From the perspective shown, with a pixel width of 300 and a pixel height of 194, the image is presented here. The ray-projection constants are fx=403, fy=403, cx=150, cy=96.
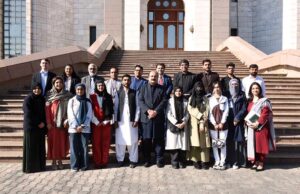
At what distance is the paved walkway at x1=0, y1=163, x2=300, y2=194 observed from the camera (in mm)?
5875

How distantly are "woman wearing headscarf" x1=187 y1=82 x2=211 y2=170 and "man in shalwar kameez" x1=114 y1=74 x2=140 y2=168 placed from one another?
101cm

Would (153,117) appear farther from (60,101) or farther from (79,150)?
(60,101)

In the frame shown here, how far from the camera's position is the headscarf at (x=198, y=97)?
739 cm

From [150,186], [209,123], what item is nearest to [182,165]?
[209,123]

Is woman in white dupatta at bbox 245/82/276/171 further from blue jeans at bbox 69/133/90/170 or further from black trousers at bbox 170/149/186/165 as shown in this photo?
blue jeans at bbox 69/133/90/170

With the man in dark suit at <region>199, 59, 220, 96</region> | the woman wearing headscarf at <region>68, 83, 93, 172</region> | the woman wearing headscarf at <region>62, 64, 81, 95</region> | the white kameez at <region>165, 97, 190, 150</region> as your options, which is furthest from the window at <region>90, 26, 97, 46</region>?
the white kameez at <region>165, 97, 190, 150</region>

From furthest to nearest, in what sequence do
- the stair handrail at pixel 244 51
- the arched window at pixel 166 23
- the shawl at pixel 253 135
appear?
the arched window at pixel 166 23
the stair handrail at pixel 244 51
the shawl at pixel 253 135

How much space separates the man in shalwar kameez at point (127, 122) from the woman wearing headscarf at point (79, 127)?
60 cm

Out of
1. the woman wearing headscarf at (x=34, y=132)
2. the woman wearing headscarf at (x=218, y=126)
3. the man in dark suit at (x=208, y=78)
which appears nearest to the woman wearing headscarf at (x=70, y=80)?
the woman wearing headscarf at (x=34, y=132)

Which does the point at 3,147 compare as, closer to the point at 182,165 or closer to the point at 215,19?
the point at 182,165

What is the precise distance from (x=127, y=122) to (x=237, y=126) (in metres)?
→ 2.02

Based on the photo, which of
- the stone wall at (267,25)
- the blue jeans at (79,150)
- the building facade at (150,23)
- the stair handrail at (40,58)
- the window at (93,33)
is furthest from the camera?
the window at (93,33)

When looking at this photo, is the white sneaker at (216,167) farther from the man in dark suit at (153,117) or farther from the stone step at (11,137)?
the stone step at (11,137)

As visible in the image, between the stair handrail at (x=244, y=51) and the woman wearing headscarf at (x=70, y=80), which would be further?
the stair handrail at (x=244, y=51)
